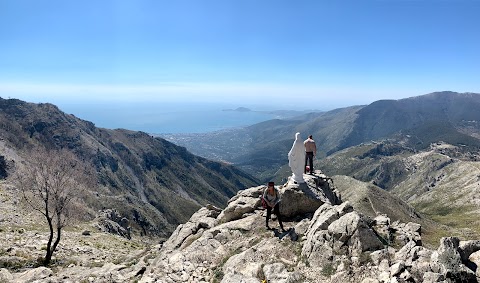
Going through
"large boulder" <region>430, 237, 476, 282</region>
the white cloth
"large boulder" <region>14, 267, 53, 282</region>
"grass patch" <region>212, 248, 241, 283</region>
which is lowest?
"large boulder" <region>14, 267, 53, 282</region>

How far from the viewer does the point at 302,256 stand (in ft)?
61.9

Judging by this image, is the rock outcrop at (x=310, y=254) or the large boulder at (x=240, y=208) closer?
the rock outcrop at (x=310, y=254)

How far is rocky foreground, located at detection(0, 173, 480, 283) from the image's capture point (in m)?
15.4

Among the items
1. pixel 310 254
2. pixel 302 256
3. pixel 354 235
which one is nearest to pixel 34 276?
pixel 302 256

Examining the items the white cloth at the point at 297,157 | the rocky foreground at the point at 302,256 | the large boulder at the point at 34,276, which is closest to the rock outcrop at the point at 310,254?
the rocky foreground at the point at 302,256

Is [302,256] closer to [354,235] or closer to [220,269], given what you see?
[354,235]

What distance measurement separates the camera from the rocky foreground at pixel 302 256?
1537cm

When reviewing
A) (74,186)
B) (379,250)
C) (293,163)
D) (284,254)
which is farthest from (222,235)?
(74,186)

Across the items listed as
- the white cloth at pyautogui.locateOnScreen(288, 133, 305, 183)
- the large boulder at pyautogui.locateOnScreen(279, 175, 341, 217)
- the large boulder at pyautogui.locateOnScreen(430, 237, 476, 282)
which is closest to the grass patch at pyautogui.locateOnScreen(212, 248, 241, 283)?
the large boulder at pyautogui.locateOnScreen(279, 175, 341, 217)

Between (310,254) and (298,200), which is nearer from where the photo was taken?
(310,254)

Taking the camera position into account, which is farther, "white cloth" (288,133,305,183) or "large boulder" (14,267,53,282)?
"white cloth" (288,133,305,183)

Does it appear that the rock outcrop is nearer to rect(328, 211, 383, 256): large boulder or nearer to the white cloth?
rect(328, 211, 383, 256): large boulder

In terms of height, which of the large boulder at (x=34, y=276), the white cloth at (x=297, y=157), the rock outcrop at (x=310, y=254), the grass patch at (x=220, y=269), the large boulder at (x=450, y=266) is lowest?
the large boulder at (x=34, y=276)

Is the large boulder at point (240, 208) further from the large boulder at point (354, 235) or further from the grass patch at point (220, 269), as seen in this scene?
the large boulder at point (354, 235)
